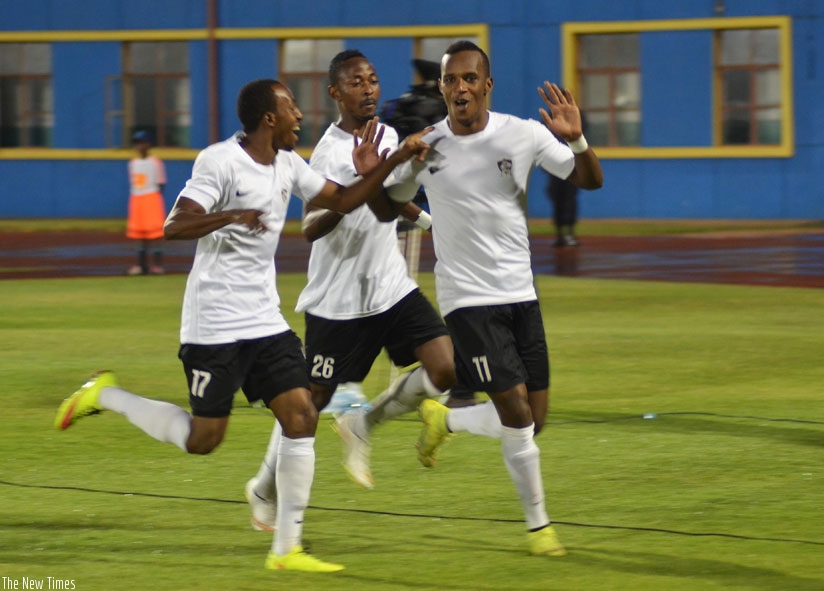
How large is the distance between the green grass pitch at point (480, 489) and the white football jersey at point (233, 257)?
891mm

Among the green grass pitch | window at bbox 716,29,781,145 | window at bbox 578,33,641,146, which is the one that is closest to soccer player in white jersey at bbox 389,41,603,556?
the green grass pitch

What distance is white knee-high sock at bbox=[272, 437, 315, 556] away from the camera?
20.7ft

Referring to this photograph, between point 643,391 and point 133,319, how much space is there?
249 inches

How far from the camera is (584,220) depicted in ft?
102

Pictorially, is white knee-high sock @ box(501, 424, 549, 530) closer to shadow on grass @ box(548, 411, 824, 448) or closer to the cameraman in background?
shadow on grass @ box(548, 411, 824, 448)

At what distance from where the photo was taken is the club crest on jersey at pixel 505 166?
6711 mm

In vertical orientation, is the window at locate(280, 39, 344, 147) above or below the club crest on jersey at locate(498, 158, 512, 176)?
above

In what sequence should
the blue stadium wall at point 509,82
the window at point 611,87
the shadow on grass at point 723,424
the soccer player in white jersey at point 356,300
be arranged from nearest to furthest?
the soccer player in white jersey at point 356,300
the shadow on grass at point 723,424
the blue stadium wall at point 509,82
the window at point 611,87

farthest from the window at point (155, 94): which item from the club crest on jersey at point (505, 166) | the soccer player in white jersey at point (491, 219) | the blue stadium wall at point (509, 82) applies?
the club crest on jersey at point (505, 166)

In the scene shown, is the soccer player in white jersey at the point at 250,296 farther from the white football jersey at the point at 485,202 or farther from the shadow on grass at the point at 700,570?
the shadow on grass at the point at 700,570

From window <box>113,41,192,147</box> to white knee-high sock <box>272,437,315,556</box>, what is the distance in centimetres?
2746

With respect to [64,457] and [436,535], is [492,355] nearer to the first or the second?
[436,535]

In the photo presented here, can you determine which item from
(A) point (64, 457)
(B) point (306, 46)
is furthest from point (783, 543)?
(B) point (306, 46)

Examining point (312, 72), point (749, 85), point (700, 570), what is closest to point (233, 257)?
point (700, 570)
